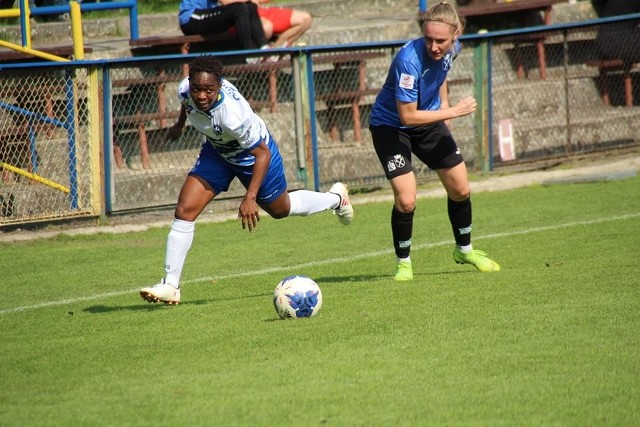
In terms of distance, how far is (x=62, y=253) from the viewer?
10570mm

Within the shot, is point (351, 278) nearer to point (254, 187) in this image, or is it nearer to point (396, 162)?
point (396, 162)

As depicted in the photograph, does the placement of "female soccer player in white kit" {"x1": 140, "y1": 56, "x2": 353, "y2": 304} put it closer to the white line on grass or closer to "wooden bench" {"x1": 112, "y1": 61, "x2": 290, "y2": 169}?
the white line on grass

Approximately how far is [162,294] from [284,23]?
9.19 metres

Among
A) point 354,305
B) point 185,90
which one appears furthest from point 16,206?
point 354,305

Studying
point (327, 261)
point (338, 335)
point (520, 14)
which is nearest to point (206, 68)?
point (338, 335)

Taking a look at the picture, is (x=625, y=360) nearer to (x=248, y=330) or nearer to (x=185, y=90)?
(x=248, y=330)

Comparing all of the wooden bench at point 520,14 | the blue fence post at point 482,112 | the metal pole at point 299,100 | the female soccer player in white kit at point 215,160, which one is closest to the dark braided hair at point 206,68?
the female soccer player in white kit at point 215,160

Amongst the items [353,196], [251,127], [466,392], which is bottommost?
[353,196]

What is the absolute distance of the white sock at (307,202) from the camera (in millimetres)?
8539

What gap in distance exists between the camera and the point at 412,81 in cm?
775

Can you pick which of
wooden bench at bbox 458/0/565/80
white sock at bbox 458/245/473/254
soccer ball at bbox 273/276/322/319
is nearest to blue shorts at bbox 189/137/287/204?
soccer ball at bbox 273/276/322/319

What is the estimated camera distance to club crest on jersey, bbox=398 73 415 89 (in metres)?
7.74

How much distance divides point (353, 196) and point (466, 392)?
331 inches

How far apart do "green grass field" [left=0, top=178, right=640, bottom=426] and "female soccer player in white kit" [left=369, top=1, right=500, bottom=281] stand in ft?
1.16
